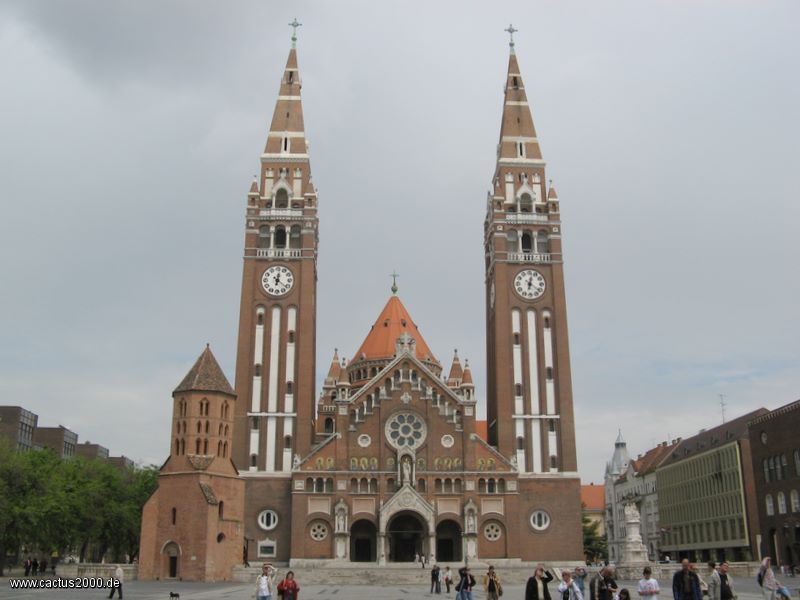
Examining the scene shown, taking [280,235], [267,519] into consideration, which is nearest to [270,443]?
[267,519]

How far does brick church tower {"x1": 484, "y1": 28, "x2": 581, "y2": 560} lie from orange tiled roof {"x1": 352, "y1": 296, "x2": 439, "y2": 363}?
10983 millimetres

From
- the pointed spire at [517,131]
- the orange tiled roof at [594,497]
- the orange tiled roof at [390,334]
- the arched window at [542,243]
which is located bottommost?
the orange tiled roof at [594,497]

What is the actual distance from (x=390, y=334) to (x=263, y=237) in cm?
1788

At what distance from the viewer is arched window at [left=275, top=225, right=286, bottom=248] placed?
71500mm

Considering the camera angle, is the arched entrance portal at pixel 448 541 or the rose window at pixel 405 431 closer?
the arched entrance portal at pixel 448 541

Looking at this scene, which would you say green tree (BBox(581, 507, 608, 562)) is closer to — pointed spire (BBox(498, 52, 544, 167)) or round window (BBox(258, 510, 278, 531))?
pointed spire (BBox(498, 52, 544, 167))

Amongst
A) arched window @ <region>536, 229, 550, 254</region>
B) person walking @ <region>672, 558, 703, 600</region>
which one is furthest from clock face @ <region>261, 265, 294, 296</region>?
person walking @ <region>672, 558, 703, 600</region>

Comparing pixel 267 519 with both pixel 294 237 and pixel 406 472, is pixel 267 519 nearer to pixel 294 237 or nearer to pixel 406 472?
pixel 406 472

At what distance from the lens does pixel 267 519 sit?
6362 cm

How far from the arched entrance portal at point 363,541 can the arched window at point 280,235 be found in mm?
23117

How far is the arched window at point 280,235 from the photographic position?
71.5m

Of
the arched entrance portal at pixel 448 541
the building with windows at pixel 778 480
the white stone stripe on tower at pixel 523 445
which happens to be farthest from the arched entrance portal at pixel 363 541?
the building with windows at pixel 778 480

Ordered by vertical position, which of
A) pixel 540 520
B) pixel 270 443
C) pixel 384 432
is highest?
pixel 384 432

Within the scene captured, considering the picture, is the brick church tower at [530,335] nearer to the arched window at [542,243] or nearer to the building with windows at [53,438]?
the arched window at [542,243]
